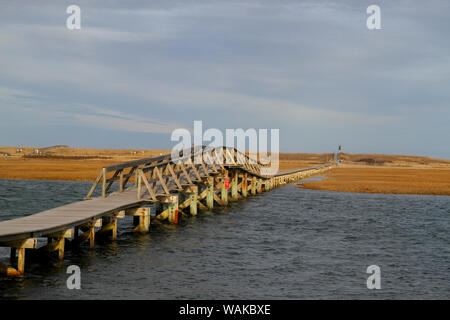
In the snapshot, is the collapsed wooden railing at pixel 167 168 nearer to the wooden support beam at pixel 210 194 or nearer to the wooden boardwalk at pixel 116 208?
the wooden boardwalk at pixel 116 208

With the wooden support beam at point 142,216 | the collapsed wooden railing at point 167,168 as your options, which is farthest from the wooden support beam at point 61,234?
the wooden support beam at point 142,216

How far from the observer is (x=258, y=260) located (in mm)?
18516

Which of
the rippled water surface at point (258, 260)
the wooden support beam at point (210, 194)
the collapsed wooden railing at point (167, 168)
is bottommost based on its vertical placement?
the rippled water surface at point (258, 260)

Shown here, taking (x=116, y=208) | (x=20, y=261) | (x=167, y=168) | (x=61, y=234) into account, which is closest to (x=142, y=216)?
(x=116, y=208)

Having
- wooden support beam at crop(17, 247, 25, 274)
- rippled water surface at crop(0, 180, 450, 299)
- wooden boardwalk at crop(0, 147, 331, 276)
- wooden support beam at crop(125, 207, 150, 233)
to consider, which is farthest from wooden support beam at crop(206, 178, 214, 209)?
wooden support beam at crop(17, 247, 25, 274)

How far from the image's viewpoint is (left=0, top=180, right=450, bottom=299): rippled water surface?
14.3 metres

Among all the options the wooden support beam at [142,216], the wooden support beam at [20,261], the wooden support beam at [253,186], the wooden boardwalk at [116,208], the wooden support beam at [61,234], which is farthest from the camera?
the wooden support beam at [253,186]

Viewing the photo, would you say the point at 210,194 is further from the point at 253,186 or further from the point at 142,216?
the point at 253,186

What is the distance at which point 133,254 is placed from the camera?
61.5ft

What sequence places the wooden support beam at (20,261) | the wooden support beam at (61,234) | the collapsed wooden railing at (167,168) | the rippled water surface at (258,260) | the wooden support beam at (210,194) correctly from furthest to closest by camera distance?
1. the wooden support beam at (210,194)
2. the collapsed wooden railing at (167,168)
3. the wooden support beam at (61,234)
4. the wooden support beam at (20,261)
5. the rippled water surface at (258,260)

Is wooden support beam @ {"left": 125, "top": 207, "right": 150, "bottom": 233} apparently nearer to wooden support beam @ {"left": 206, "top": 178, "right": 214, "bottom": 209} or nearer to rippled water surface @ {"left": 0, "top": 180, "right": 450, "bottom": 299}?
rippled water surface @ {"left": 0, "top": 180, "right": 450, "bottom": 299}

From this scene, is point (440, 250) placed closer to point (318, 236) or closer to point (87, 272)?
point (318, 236)

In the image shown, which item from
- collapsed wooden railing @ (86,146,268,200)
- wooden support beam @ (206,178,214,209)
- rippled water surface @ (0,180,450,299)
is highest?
collapsed wooden railing @ (86,146,268,200)

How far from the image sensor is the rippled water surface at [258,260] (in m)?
14.3
